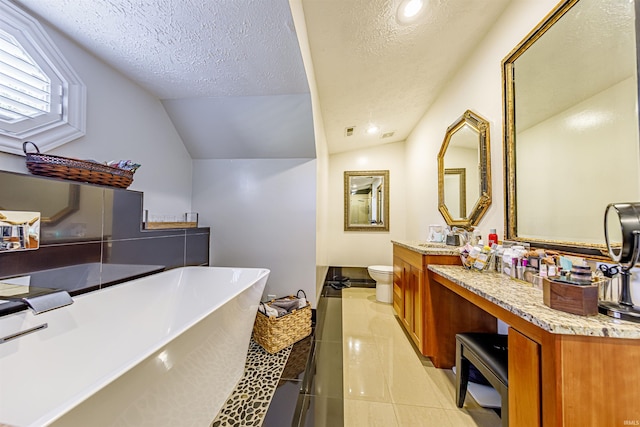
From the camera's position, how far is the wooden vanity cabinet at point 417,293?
181 centimetres

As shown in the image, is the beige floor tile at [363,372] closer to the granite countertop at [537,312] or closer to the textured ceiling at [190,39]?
the granite countertop at [537,312]

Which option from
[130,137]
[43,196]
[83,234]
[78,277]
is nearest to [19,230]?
[43,196]

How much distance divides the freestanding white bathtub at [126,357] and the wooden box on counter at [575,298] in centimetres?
140

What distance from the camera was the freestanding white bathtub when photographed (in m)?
0.66

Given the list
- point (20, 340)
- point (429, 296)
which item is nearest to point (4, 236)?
point (20, 340)

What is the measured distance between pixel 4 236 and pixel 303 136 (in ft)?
6.49

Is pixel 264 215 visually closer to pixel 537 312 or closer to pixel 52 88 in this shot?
pixel 52 88

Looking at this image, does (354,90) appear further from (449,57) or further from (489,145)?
(489,145)

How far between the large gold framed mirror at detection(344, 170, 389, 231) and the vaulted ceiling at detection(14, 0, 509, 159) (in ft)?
4.56

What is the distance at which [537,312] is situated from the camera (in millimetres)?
851

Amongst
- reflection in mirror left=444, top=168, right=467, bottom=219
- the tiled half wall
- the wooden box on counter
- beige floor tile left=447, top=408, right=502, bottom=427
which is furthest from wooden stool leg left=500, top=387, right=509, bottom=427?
the tiled half wall

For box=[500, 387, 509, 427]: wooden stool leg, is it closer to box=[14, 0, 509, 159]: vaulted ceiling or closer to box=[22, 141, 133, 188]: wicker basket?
box=[14, 0, 509, 159]: vaulted ceiling

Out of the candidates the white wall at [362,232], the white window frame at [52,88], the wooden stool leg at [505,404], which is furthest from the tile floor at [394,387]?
the white window frame at [52,88]

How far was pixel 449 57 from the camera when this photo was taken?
211cm
